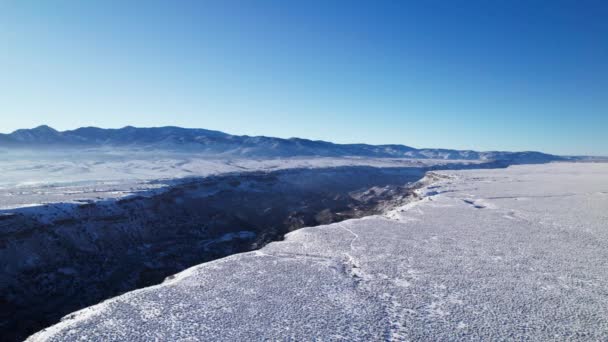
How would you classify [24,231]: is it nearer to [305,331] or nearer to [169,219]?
[169,219]

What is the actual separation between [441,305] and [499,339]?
1.36m

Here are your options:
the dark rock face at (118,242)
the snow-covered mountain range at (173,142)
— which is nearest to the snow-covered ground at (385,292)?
the dark rock face at (118,242)

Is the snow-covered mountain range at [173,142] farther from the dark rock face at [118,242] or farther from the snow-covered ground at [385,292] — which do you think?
the snow-covered ground at [385,292]

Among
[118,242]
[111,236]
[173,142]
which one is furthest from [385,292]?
[173,142]

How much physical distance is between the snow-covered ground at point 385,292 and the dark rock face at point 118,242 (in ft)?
15.5

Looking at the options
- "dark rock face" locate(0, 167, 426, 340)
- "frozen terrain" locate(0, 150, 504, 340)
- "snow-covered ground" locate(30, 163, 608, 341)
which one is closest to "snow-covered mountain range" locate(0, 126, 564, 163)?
"frozen terrain" locate(0, 150, 504, 340)

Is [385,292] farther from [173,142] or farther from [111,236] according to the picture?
[173,142]

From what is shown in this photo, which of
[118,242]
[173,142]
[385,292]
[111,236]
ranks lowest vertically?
[118,242]

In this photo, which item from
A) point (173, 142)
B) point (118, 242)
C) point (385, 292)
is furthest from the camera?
point (173, 142)

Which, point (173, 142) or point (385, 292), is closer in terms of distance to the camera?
point (385, 292)

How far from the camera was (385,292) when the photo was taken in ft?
26.7

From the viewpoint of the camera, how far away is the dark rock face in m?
11.2

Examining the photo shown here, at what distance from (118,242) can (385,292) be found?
12.9 m

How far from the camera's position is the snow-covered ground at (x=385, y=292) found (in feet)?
21.4
